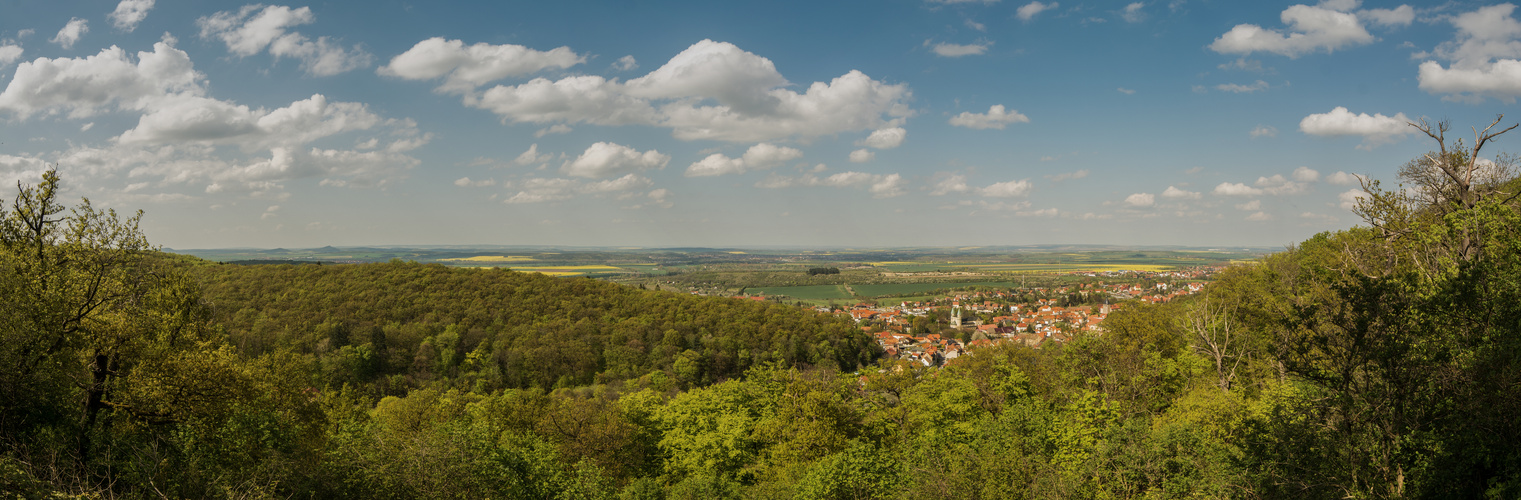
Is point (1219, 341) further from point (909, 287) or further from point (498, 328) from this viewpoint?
point (909, 287)

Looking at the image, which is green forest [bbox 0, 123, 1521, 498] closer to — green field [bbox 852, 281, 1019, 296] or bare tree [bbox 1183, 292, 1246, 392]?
bare tree [bbox 1183, 292, 1246, 392]

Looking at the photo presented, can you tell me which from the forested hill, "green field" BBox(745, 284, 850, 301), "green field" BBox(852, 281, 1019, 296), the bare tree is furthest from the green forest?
"green field" BBox(852, 281, 1019, 296)

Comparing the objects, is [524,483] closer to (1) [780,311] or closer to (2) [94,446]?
(2) [94,446]

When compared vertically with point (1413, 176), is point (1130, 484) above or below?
below

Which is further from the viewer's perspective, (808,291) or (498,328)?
(808,291)

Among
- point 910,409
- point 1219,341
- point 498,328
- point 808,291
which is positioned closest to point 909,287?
point 808,291

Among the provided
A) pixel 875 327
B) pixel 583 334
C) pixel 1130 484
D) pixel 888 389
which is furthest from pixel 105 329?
pixel 875 327

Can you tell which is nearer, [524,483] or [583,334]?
[524,483]

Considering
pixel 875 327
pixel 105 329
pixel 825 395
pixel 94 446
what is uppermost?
pixel 105 329
